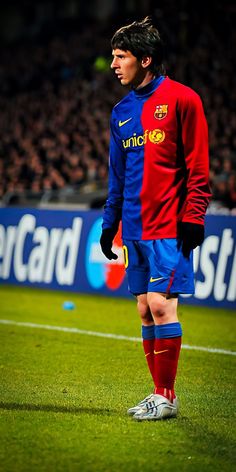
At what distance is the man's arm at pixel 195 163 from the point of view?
18.3 ft

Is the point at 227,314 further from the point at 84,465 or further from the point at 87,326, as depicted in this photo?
the point at 84,465

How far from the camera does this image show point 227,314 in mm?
12523

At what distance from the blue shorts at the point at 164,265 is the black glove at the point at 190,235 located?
0.17 ft

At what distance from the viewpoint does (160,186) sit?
573 cm

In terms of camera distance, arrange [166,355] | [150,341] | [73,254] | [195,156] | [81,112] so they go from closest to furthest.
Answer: [195,156] < [166,355] < [150,341] < [73,254] < [81,112]

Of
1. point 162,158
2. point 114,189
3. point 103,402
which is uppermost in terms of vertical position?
point 162,158

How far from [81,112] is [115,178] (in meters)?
20.9

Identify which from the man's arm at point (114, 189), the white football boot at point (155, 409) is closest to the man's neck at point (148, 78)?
the man's arm at point (114, 189)

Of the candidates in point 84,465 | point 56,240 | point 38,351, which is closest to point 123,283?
point 56,240

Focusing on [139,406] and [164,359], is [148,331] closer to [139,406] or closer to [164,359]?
[164,359]

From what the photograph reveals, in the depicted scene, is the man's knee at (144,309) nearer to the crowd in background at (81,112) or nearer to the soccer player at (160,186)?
the soccer player at (160,186)

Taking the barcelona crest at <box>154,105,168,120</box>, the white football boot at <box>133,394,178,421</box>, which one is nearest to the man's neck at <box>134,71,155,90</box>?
the barcelona crest at <box>154,105,168,120</box>

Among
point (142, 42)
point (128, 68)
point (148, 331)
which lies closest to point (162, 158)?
point (128, 68)

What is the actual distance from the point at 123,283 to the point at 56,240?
150 cm
